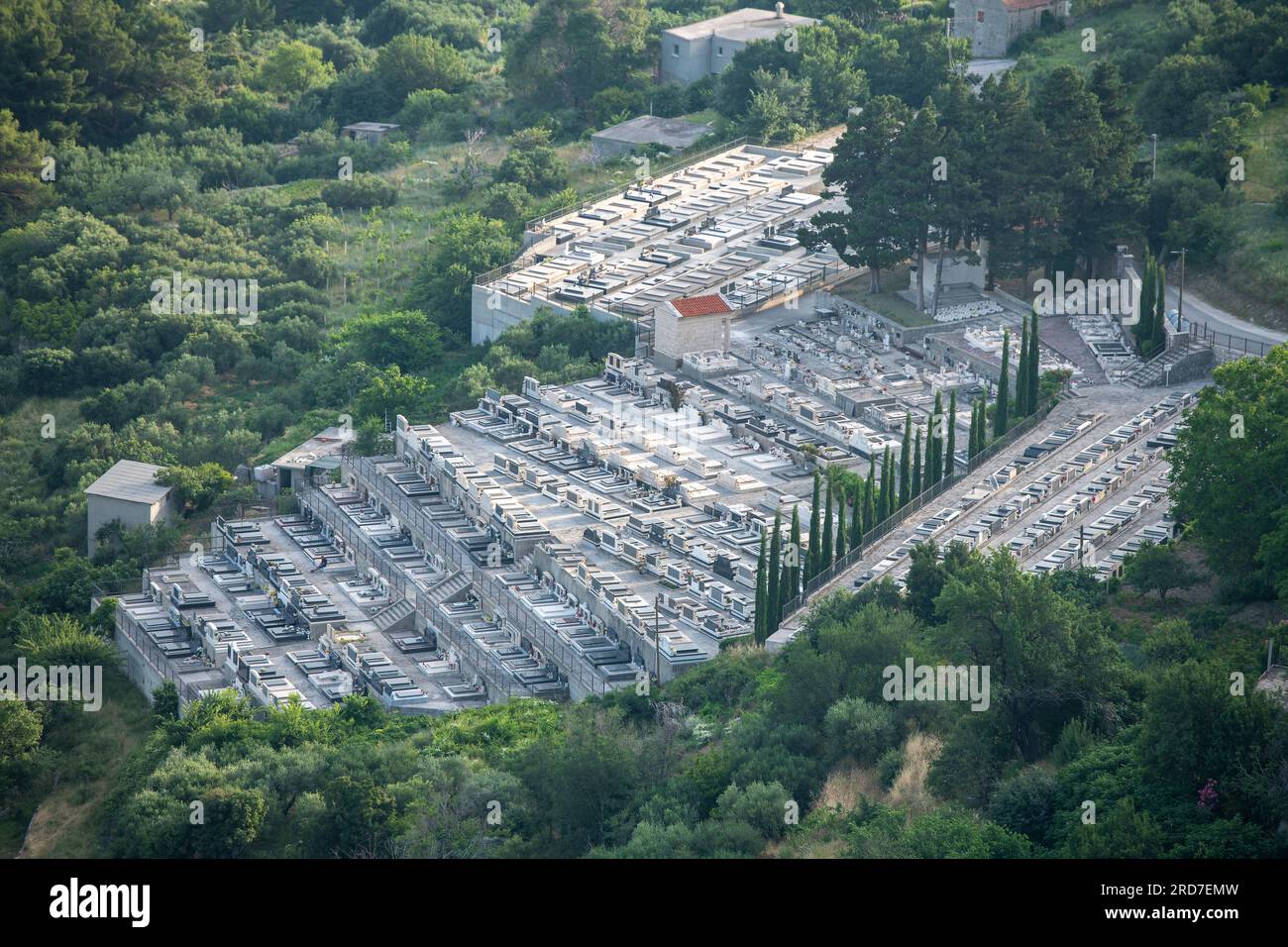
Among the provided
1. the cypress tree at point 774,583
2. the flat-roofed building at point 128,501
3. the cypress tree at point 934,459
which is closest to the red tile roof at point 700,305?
the cypress tree at point 934,459

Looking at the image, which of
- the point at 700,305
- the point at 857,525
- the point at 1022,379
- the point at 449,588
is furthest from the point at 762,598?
the point at 700,305

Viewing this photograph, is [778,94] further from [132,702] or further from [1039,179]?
[132,702]

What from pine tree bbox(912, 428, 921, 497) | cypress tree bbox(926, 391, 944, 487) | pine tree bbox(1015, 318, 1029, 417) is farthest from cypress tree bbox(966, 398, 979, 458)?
pine tree bbox(1015, 318, 1029, 417)

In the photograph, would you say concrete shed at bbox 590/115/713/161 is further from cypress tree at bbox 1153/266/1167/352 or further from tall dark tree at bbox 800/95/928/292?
cypress tree at bbox 1153/266/1167/352

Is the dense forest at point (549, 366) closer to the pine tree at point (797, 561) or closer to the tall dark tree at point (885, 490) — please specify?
the pine tree at point (797, 561)

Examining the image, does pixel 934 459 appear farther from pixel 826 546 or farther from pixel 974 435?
pixel 826 546
